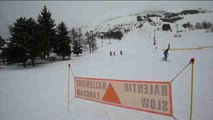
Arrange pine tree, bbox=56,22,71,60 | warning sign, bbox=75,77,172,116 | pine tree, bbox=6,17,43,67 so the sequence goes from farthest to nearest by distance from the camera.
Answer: pine tree, bbox=56,22,71,60, pine tree, bbox=6,17,43,67, warning sign, bbox=75,77,172,116

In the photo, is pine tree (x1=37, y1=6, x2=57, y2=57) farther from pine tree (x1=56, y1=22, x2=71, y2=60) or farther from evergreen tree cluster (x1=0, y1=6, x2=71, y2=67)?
evergreen tree cluster (x1=0, y1=6, x2=71, y2=67)

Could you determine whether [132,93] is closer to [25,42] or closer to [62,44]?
[25,42]

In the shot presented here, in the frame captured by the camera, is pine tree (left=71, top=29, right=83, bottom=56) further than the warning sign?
Yes

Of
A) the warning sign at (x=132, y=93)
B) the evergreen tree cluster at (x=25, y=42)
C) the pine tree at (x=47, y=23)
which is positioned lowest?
the warning sign at (x=132, y=93)

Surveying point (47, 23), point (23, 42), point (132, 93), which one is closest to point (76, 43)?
point (47, 23)

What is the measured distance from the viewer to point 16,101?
975cm

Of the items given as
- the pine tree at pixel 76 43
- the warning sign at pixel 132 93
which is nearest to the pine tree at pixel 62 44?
the pine tree at pixel 76 43

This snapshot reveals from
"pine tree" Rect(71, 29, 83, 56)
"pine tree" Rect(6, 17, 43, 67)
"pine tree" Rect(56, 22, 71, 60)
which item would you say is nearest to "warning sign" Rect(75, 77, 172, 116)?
"pine tree" Rect(6, 17, 43, 67)

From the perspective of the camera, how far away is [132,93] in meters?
5.71

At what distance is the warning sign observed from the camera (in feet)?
16.8

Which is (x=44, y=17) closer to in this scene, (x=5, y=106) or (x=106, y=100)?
(x=5, y=106)

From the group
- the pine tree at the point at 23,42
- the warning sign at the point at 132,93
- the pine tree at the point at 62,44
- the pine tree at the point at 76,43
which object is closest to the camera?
the warning sign at the point at 132,93

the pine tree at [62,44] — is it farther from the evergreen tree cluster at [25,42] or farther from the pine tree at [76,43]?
the pine tree at [76,43]

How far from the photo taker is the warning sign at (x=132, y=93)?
5.12m
